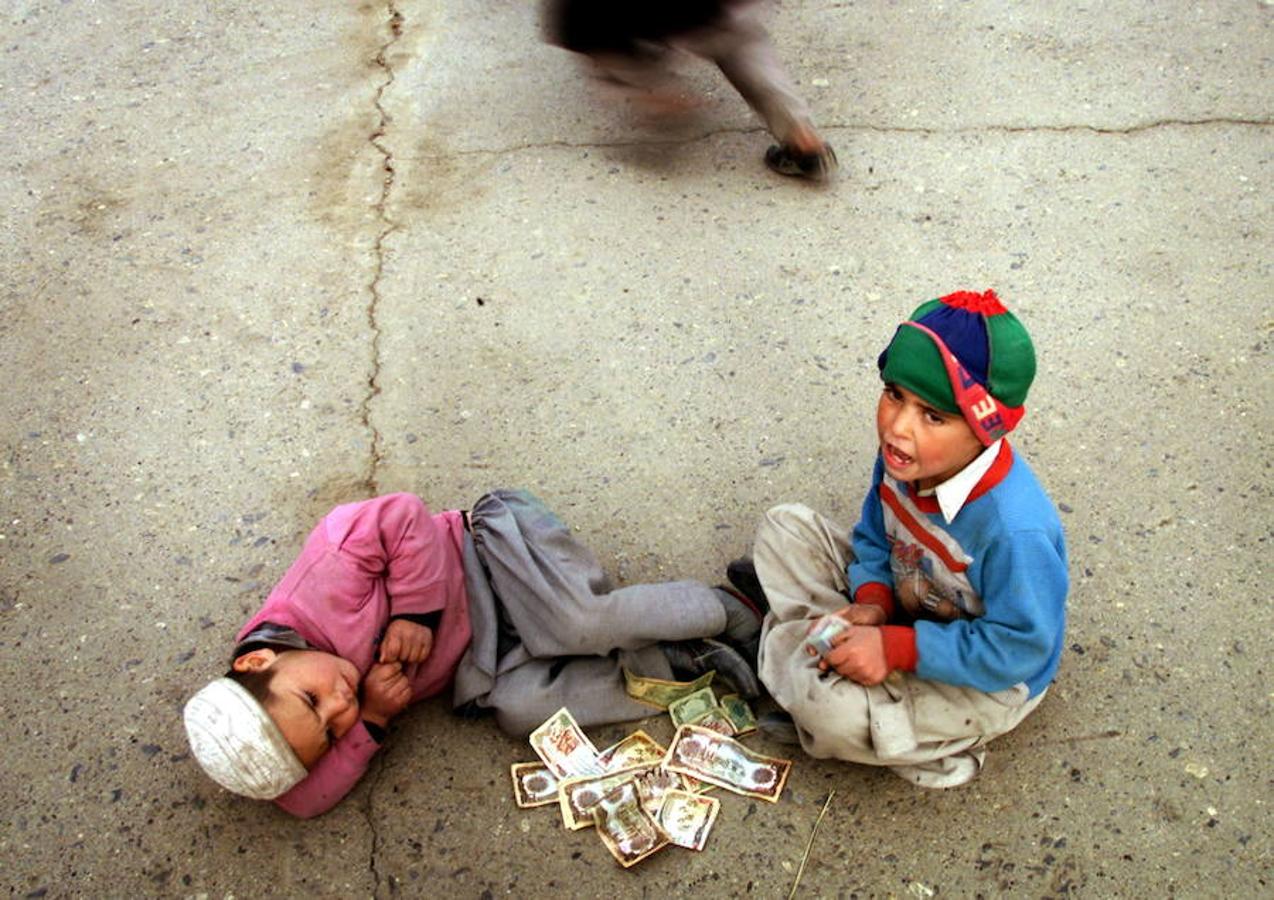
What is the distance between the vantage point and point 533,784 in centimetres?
235

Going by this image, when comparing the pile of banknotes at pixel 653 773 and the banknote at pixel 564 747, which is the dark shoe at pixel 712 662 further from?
the banknote at pixel 564 747

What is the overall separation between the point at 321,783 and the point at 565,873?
1.77 feet

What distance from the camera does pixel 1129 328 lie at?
328 cm

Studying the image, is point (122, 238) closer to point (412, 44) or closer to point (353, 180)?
point (353, 180)

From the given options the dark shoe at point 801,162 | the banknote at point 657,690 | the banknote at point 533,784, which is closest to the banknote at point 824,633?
the banknote at point 657,690

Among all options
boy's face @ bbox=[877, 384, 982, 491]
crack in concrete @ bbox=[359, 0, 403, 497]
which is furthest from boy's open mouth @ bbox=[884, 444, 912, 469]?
crack in concrete @ bbox=[359, 0, 403, 497]

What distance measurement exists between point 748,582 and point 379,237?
190 centimetres

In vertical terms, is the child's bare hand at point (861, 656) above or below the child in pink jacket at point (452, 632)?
above

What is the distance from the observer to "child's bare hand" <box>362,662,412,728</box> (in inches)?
91.4

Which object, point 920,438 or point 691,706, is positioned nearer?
point 920,438

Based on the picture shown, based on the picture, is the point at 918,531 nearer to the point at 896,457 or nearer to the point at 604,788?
the point at 896,457

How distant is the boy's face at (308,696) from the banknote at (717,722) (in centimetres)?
75

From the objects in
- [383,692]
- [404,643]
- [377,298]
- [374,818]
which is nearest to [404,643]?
[404,643]

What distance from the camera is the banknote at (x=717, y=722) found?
241cm
